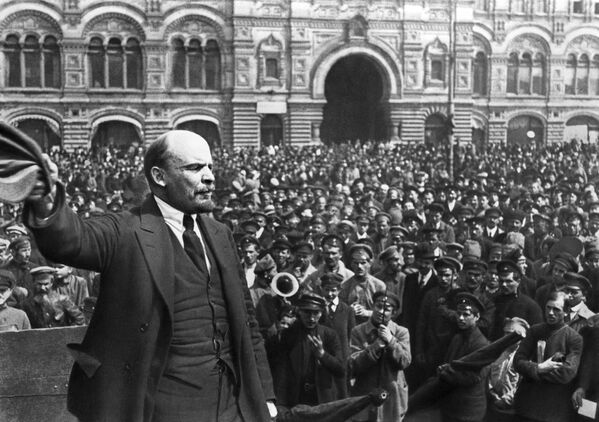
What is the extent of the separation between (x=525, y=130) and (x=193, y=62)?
16913 millimetres

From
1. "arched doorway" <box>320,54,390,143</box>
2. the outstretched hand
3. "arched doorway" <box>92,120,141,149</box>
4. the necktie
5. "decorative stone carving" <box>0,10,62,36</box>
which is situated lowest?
the necktie

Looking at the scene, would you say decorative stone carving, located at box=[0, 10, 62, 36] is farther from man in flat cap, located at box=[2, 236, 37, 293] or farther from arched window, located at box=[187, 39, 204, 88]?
man in flat cap, located at box=[2, 236, 37, 293]

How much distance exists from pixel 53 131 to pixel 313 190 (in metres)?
20.1

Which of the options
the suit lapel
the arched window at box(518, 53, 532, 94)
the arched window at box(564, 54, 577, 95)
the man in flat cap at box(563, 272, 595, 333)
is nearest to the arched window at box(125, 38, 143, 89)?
the arched window at box(518, 53, 532, 94)

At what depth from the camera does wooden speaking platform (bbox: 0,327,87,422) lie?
4312 mm

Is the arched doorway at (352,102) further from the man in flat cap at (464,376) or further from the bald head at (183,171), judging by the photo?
the bald head at (183,171)

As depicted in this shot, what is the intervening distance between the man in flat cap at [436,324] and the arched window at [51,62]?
98.7 feet

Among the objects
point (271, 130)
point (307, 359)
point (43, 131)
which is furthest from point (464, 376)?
point (43, 131)

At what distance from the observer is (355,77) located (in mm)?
39875

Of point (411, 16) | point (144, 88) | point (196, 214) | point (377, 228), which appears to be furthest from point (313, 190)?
point (411, 16)

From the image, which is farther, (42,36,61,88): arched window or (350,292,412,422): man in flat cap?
(42,36,61,88): arched window

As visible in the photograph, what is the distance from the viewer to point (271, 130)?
121 feet

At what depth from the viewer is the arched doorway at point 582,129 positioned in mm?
40594

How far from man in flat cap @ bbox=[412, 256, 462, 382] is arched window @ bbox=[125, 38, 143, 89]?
2971 cm
